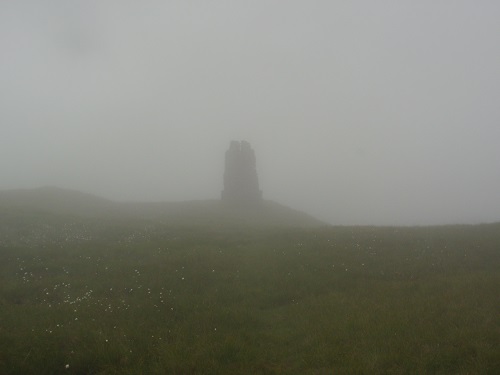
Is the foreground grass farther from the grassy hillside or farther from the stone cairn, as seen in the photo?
the stone cairn

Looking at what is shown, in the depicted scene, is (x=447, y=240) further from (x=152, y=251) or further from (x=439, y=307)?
(x=152, y=251)

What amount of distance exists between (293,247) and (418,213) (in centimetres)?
12267

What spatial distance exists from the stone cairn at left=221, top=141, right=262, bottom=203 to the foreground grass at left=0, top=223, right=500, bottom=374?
38.6 meters

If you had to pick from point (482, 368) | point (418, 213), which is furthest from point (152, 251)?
point (418, 213)

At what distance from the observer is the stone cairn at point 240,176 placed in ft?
204

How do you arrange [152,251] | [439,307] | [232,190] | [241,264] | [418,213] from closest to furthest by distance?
[439,307] < [241,264] < [152,251] < [232,190] < [418,213]

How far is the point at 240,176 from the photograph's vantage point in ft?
206

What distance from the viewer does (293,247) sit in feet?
71.9

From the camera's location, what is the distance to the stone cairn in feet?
204

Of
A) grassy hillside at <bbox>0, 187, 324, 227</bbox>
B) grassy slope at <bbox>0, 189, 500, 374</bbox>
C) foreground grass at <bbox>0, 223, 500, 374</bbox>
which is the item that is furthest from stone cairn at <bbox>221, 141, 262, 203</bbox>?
foreground grass at <bbox>0, 223, 500, 374</bbox>

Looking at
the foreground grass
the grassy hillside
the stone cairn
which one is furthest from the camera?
the stone cairn

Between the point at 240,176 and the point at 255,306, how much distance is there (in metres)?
49.3

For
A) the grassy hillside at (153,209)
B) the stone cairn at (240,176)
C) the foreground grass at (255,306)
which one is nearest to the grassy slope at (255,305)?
the foreground grass at (255,306)

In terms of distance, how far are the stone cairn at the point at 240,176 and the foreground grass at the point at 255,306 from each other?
127 ft
